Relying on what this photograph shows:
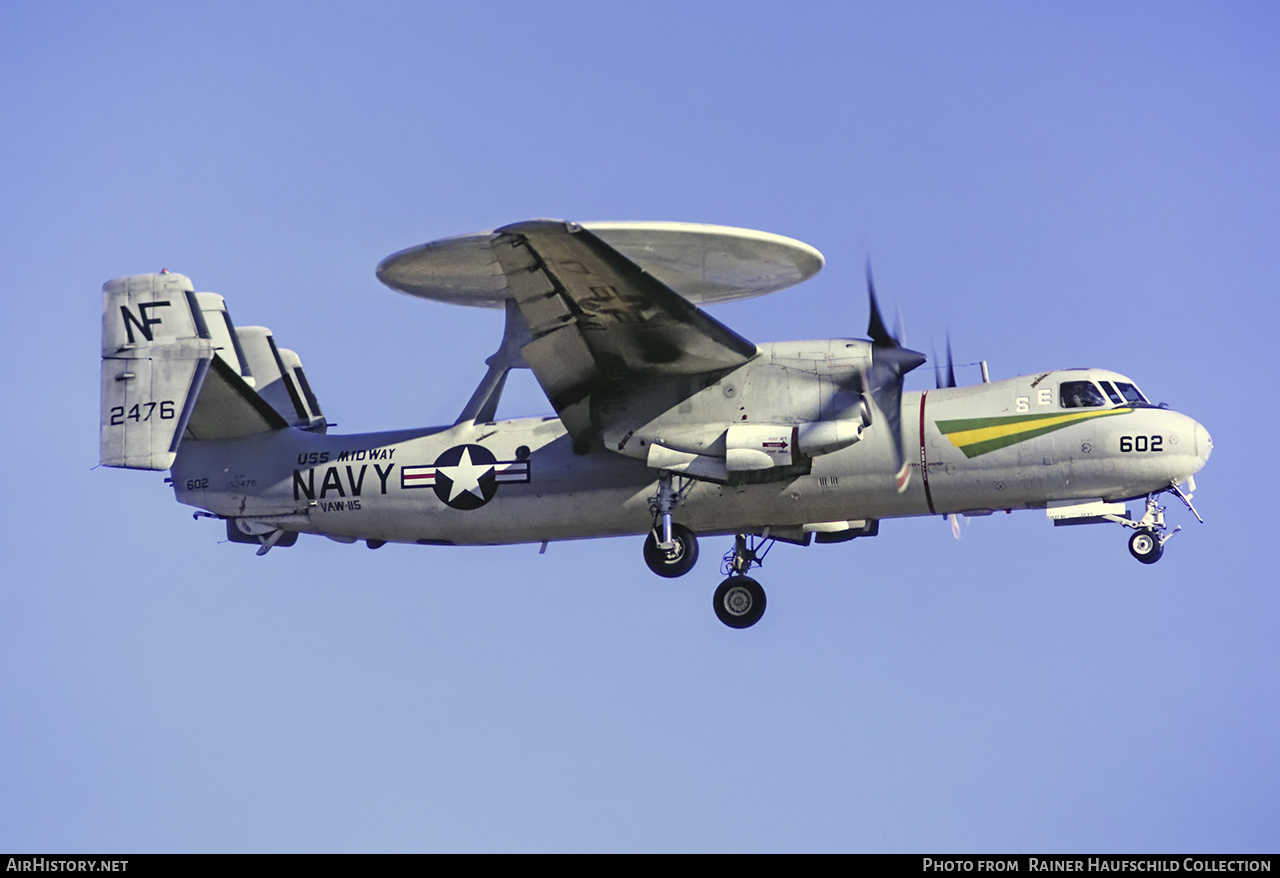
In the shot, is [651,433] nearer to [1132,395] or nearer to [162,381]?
[1132,395]

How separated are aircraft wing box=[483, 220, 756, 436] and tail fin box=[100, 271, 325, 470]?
410cm

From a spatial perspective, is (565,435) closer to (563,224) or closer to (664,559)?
(664,559)

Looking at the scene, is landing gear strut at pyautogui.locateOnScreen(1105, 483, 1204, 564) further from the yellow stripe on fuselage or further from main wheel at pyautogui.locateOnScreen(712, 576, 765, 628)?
main wheel at pyautogui.locateOnScreen(712, 576, 765, 628)

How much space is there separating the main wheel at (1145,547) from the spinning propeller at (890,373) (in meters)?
2.96

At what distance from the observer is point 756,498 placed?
60.9 feet

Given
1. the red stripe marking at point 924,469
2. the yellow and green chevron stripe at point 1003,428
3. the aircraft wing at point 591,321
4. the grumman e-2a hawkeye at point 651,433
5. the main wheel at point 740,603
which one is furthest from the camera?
the main wheel at point 740,603

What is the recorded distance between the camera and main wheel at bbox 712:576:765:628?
19.3m

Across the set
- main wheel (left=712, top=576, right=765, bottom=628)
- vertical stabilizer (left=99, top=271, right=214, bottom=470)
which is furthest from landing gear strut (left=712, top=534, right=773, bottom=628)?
vertical stabilizer (left=99, top=271, right=214, bottom=470)

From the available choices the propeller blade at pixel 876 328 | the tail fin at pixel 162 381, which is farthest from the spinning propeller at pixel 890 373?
the tail fin at pixel 162 381

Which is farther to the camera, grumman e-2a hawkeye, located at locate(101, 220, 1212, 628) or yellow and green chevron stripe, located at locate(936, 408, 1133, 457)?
yellow and green chevron stripe, located at locate(936, 408, 1133, 457)

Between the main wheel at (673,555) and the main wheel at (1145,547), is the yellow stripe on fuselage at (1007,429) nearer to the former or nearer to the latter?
the main wheel at (1145,547)

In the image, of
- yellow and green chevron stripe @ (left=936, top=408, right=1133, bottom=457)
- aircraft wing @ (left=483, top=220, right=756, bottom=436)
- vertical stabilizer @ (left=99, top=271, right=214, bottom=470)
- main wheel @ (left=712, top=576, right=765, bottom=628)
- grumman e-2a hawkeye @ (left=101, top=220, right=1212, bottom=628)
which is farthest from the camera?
main wheel @ (left=712, top=576, right=765, bottom=628)

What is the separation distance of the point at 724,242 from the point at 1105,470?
16.4 ft

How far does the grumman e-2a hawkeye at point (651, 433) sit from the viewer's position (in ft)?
58.1
